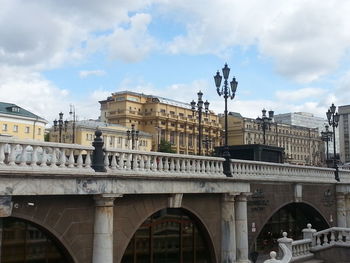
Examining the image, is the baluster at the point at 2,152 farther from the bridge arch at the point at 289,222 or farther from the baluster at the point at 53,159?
the bridge arch at the point at 289,222

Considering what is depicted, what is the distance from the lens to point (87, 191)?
1289 cm

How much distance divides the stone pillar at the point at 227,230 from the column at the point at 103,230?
20.4 feet

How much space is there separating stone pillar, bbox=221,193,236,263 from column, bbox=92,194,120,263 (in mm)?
6208

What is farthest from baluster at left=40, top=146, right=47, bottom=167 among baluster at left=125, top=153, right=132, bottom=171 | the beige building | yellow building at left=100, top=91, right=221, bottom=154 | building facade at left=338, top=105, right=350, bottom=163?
building facade at left=338, top=105, right=350, bottom=163

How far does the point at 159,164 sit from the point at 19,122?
6407cm

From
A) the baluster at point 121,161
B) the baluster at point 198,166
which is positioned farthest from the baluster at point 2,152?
the baluster at point 198,166

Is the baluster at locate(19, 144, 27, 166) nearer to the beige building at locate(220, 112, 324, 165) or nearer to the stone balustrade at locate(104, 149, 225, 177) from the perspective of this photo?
the stone balustrade at locate(104, 149, 225, 177)

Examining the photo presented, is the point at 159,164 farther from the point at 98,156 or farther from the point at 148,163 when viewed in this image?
the point at 98,156

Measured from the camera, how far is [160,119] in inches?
3900

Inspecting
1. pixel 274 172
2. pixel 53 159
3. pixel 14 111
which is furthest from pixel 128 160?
pixel 14 111

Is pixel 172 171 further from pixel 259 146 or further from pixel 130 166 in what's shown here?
pixel 259 146

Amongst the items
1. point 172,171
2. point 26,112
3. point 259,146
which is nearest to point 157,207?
point 172,171

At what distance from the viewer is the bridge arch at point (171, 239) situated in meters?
16.2

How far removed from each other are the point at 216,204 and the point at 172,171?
347 cm
